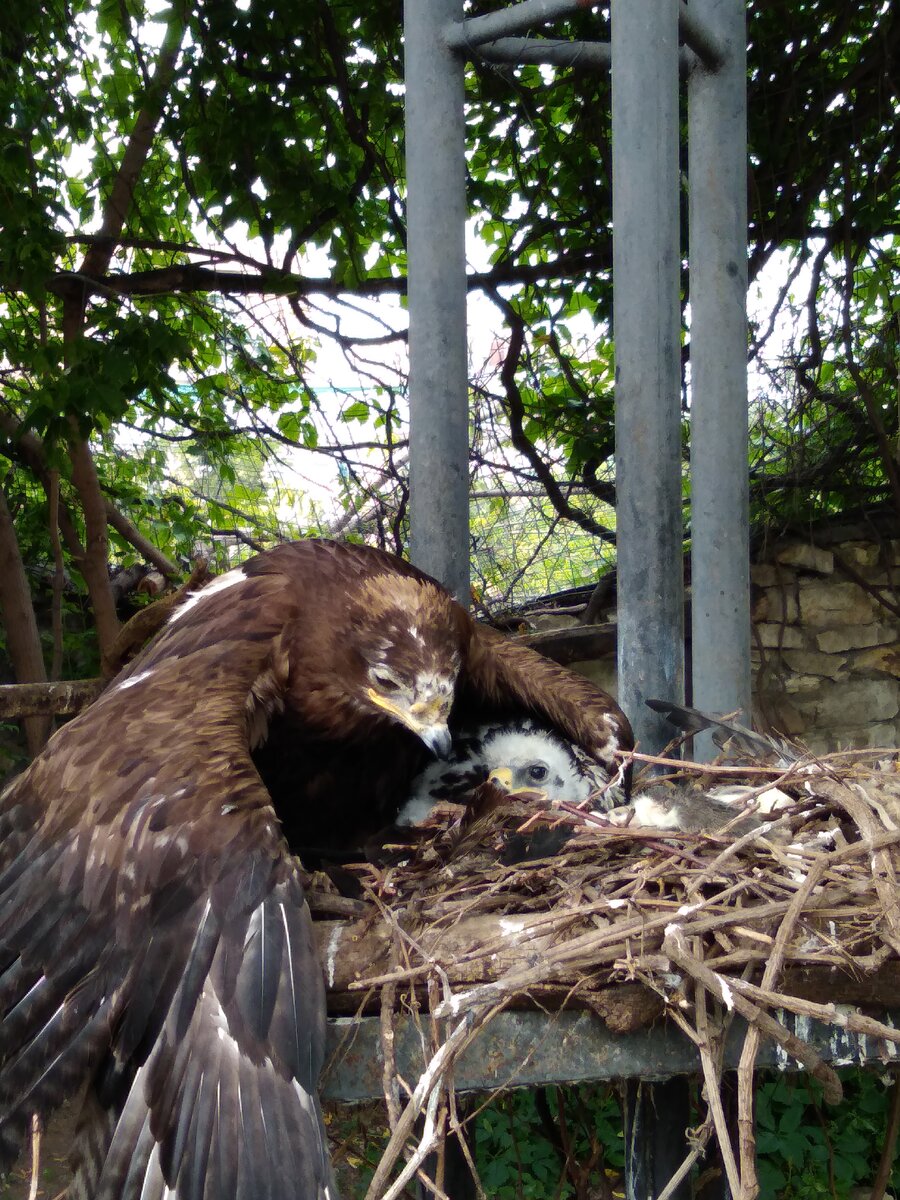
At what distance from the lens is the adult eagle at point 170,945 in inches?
57.7

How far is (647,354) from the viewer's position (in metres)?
2.74

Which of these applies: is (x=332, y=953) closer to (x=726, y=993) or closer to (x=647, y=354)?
(x=726, y=993)

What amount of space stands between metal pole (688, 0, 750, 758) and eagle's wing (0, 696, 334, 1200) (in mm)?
1685

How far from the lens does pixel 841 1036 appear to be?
1.68 m

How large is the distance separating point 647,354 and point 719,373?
0.52m

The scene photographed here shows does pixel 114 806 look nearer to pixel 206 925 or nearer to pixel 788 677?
pixel 206 925

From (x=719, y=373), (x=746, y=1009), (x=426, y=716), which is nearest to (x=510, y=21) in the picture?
(x=719, y=373)

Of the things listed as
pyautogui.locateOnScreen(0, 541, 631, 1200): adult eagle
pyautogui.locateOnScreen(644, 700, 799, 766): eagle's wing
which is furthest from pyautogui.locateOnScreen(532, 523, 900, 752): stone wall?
pyautogui.locateOnScreen(0, 541, 631, 1200): adult eagle

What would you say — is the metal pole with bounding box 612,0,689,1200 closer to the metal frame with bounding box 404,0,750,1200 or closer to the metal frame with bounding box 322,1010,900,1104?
the metal frame with bounding box 404,0,750,1200

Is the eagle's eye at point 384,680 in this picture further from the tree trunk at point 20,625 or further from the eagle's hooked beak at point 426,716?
the tree trunk at point 20,625

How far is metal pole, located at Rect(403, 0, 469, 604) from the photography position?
9.81ft

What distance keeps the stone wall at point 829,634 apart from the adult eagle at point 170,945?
3.80 m

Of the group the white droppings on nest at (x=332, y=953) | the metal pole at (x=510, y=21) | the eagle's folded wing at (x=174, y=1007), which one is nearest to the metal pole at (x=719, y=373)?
the metal pole at (x=510, y=21)

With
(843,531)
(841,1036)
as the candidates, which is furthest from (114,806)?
(843,531)
